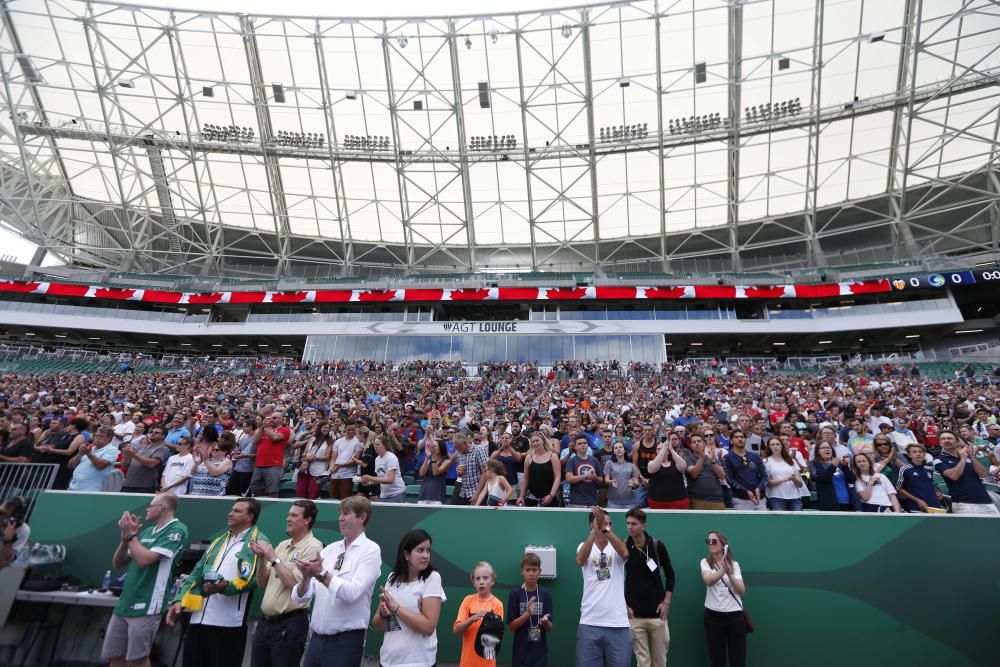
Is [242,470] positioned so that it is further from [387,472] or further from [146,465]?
[387,472]

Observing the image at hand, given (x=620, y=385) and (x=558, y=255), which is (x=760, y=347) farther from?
(x=620, y=385)

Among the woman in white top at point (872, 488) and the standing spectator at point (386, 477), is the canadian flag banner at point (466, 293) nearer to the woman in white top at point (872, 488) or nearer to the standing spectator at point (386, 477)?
the standing spectator at point (386, 477)

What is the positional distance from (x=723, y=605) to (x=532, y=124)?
31792mm

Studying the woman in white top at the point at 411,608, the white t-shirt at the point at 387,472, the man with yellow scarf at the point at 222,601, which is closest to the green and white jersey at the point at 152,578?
the man with yellow scarf at the point at 222,601

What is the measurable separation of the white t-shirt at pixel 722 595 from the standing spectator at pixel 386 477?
338 cm

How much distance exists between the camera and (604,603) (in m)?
3.53

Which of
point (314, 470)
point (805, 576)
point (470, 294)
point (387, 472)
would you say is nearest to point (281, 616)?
point (387, 472)

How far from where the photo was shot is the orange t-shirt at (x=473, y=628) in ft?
10.4

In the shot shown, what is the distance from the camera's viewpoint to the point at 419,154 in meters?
32.0

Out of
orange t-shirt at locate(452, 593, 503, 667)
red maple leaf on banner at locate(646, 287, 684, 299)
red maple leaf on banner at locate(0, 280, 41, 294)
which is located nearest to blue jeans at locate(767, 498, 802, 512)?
orange t-shirt at locate(452, 593, 503, 667)

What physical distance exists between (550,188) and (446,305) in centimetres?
1117

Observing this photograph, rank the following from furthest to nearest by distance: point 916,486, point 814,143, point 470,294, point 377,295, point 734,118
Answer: point 377,295 < point 470,294 < point 814,143 < point 734,118 < point 916,486

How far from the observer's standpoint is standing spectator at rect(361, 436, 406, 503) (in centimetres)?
587

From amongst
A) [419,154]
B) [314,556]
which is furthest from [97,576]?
[419,154]
